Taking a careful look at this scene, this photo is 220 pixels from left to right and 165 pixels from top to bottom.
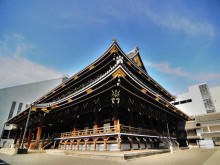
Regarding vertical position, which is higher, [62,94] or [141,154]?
[62,94]

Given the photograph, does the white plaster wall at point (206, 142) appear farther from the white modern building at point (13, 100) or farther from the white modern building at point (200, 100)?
the white modern building at point (13, 100)

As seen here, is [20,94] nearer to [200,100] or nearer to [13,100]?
[13,100]

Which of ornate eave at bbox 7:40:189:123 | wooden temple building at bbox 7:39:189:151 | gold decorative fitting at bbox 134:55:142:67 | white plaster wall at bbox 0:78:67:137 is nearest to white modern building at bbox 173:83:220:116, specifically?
ornate eave at bbox 7:40:189:123

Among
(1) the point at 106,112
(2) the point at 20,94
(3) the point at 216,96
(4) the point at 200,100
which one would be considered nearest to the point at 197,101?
(4) the point at 200,100

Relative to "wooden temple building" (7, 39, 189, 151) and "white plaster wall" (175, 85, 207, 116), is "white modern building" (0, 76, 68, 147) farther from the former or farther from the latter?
"white plaster wall" (175, 85, 207, 116)

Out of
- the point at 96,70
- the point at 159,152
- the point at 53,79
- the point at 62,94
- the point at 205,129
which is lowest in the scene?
the point at 159,152

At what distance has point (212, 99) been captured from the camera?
4188 cm

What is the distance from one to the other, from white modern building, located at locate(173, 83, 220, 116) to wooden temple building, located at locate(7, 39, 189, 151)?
33940mm

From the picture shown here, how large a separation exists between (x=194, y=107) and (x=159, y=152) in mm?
42557

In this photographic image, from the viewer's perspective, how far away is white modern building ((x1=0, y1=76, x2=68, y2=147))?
107 ft

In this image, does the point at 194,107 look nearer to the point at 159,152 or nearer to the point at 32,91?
the point at 159,152

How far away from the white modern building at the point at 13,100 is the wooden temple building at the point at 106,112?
831 inches

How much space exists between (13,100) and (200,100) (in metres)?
62.3

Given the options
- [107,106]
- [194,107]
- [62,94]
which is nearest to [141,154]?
[107,106]
